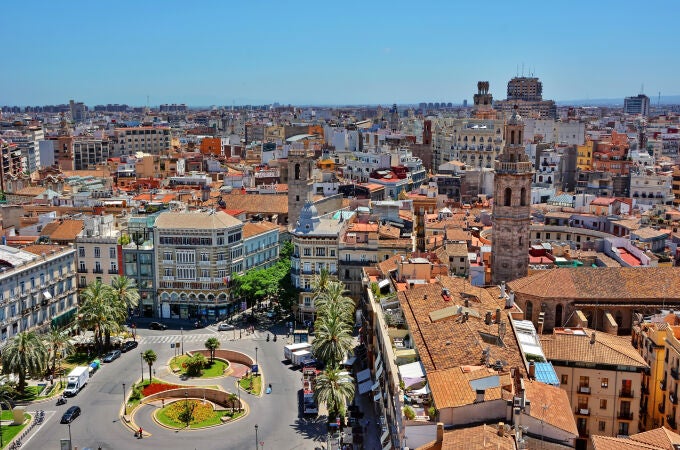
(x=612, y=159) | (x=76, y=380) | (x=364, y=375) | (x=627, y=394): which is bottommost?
(x=76, y=380)

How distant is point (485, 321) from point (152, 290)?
52980mm

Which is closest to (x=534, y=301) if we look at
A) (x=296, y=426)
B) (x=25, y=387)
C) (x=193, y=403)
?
(x=296, y=426)

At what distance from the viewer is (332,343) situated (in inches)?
2746

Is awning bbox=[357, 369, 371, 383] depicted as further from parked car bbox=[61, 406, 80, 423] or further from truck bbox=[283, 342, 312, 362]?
parked car bbox=[61, 406, 80, 423]

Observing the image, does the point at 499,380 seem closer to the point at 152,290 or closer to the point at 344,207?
the point at 152,290

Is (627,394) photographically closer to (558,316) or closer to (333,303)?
(558,316)

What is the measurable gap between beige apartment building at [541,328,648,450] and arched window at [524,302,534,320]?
1049cm

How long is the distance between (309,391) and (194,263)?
33009 millimetres

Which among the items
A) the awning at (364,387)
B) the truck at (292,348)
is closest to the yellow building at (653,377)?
the awning at (364,387)

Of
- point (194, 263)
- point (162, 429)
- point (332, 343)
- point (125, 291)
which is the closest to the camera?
point (162, 429)

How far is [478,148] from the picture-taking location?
591ft

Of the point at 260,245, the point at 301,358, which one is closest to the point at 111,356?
the point at 301,358

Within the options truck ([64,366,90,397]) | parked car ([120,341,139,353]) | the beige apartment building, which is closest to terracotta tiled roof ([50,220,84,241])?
parked car ([120,341,139,353])

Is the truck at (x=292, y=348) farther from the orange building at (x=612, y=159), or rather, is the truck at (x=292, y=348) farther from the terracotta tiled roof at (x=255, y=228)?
the orange building at (x=612, y=159)
